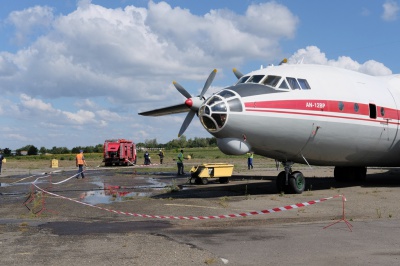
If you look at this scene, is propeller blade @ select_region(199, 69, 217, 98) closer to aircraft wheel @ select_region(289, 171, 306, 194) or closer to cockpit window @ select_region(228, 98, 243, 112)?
aircraft wheel @ select_region(289, 171, 306, 194)

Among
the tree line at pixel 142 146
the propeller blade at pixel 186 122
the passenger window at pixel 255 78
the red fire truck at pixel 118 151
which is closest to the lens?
the passenger window at pixel 255 78

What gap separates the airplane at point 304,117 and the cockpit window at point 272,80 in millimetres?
34

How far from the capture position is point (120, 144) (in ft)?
173

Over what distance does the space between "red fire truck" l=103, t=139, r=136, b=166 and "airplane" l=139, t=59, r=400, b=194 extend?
120 ft

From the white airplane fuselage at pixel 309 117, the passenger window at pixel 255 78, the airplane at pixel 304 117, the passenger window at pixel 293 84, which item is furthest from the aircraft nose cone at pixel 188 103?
the passenger window at pixel 293 84

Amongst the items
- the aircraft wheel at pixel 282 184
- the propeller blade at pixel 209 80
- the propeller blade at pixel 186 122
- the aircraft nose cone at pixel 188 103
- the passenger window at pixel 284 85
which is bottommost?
the aircraft wheel at pixel 282 184

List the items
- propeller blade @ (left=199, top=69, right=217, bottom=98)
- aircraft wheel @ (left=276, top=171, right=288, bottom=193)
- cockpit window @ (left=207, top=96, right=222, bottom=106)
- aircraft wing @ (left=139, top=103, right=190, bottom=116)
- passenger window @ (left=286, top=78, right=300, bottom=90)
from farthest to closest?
aircraft wing @ (left=139, top=103, right=190, bottom=116) → propeller blade @ (left=199, top=69, right=217, bottom=98) → aircraft wheel @ (left=276, top=171, right=288, bottom=193) → passenger window @ (left=286, top=78, right=300, bottom=90) → cockpit window @ (left=207, top=96, right=222, bottom=106)

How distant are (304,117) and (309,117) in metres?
0.24

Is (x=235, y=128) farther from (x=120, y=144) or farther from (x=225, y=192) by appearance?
(x=120, y=144)

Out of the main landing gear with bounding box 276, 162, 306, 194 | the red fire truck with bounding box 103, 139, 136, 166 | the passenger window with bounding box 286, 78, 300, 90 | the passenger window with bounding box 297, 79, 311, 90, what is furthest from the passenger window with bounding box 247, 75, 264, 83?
the red fire truck with bounding box 103, 139, 136, 166

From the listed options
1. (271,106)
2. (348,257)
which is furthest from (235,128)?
(348,257)

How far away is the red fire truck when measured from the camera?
5297 centimetres

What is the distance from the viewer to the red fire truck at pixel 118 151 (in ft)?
174

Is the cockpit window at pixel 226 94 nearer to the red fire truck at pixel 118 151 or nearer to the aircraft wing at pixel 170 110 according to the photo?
the aircraft wing at pixel 170 110
